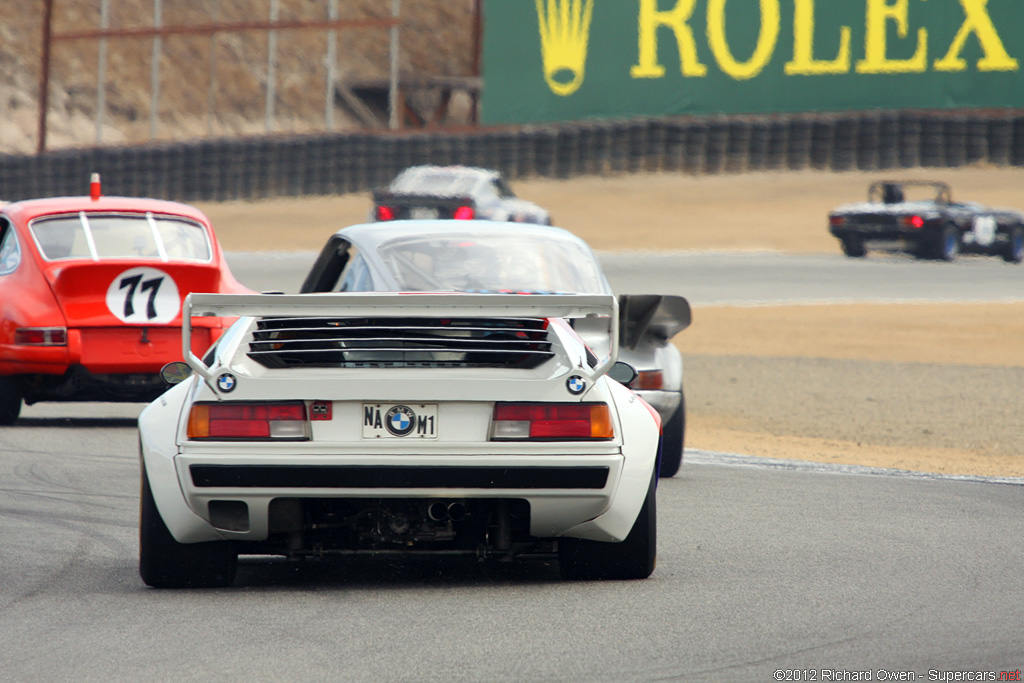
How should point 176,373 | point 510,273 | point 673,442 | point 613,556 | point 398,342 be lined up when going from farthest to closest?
point 673,442
point 510,273
point 176,373
point 613,556
point 398,342

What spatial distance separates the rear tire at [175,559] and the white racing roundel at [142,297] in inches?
190

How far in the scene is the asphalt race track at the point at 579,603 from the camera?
478 centimetres

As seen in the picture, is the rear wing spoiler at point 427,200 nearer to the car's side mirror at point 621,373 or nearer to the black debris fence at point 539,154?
the black debris fence at point 539,154

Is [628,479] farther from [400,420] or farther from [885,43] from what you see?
[885,43]

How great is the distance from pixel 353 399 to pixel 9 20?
50824 millimetres

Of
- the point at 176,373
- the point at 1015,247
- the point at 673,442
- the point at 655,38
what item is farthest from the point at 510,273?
the point at 655,38

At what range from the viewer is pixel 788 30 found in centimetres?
3744

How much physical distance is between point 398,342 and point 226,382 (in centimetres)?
63

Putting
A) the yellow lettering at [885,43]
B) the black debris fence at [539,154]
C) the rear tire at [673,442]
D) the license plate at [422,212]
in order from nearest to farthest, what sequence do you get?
the rear tire at [673,442] < the license plate at [422,212] < the black debris fence at [539,154] < the yellow lettering at [885,43]

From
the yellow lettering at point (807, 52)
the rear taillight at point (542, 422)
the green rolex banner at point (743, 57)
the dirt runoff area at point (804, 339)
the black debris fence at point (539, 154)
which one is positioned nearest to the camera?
the rear taillight at point (542, 422)

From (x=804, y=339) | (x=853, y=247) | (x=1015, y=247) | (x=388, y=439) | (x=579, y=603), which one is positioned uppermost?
(x=388, y=439)

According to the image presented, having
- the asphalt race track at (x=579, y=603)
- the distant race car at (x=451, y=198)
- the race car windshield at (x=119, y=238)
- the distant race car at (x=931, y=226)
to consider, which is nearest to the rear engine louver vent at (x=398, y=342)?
the asphalt race track at (x=579, y=603)

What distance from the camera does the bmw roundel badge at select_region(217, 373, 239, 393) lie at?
554cm

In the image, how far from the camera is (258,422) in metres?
5.52
